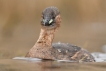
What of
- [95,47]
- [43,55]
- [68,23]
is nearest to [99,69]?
[43,55]

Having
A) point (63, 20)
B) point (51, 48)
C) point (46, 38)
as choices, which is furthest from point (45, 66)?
point (63, 20)

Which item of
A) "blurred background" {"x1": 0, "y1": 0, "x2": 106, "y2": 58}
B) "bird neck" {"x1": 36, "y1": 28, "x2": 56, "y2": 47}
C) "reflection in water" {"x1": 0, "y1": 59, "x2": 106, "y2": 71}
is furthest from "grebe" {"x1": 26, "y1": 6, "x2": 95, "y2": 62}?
"blurred background" {"x1": 0, "y1": 0, "x2": 106, "y2": 58}

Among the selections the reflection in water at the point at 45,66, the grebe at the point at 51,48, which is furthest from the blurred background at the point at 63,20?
the reflection in water at the point at 45,66

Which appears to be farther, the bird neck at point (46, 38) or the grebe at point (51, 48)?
the bird neck at point (46, 38)

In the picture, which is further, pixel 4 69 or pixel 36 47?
pixel 36 47

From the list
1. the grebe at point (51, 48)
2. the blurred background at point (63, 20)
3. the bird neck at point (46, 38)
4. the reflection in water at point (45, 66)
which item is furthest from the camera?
the blurred background at point (63, 20)

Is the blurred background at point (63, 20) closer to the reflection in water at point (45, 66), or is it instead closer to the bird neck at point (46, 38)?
the bird neck at point (46, 38)

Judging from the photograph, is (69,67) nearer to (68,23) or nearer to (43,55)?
(43,55)

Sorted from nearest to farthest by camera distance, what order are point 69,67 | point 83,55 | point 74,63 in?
1. point 69,67
2. point 74,63
3. point 83,55
